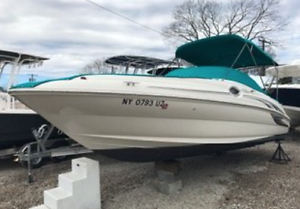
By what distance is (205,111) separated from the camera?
393 centimetres

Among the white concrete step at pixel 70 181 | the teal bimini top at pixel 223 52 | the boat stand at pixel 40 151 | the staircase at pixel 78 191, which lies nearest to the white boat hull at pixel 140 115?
the staircase at pixel 78 191

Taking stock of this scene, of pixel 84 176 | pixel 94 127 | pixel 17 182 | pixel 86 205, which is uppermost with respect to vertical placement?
pixel 94 127

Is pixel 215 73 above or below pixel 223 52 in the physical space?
below

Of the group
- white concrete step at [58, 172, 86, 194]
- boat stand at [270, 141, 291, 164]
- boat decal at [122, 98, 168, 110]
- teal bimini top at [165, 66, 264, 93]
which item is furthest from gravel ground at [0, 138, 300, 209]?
teal bimini top at [165, 66, 264, 93]

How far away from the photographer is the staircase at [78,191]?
3365 mm

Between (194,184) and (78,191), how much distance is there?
6.02 ft

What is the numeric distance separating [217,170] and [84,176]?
2569 mm

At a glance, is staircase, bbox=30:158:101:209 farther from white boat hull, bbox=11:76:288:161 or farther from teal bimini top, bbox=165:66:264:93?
teal bimini top, bbox=165:66:264:93

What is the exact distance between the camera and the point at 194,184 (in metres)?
4.53

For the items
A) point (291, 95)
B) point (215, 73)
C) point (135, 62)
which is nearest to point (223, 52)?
point (215, 73)

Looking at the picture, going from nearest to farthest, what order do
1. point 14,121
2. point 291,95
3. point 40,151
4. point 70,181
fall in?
point 70,181
point 40,151
point 14,121
point 291,95

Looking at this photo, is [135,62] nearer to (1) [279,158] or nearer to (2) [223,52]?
(2) [223,52]

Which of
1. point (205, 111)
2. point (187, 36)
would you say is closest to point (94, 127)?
point (205, 111)

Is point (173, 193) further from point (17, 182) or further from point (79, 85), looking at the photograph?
point (17, 182)
